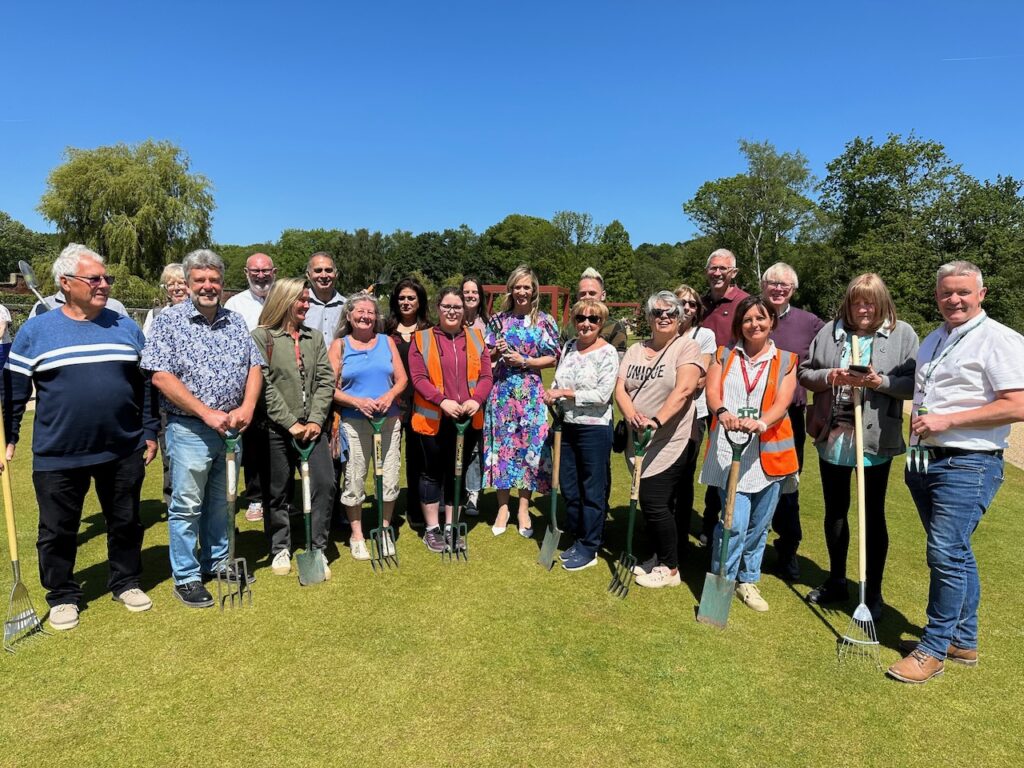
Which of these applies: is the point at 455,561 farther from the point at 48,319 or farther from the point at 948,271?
the point at 948,271

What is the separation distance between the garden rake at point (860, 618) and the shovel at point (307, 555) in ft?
11.0

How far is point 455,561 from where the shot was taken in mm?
4574

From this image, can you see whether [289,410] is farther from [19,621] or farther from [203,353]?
[19,621]

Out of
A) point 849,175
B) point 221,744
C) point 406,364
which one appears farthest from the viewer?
point 849,175

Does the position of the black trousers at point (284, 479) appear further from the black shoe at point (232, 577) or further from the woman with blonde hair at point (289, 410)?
the black shoe at point (232, 577)

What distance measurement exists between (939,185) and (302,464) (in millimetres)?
40435

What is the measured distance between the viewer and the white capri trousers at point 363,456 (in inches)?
176

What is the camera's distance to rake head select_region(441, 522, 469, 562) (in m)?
4.60

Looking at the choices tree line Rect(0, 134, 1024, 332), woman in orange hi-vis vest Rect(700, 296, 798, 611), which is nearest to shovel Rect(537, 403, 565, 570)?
woman in orange hi-vis vest Rect(700, 296, 798, 611)

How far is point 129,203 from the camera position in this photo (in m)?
26.0

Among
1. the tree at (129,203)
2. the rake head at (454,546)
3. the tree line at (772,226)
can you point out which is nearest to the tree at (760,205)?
the tree line at (772,226)

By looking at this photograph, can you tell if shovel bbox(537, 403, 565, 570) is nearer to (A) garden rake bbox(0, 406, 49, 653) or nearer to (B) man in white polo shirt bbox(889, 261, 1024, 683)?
(B) man in white polo shirt bbox(889, 261, 1024, 683)

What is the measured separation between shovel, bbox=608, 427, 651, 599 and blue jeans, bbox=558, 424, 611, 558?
0.24 metres

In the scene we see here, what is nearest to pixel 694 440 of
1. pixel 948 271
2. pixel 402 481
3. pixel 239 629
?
pixel 948 271
